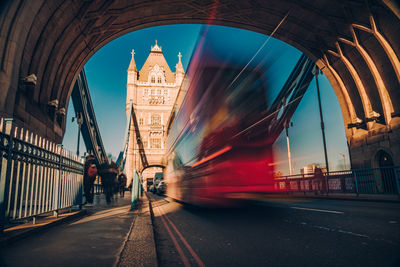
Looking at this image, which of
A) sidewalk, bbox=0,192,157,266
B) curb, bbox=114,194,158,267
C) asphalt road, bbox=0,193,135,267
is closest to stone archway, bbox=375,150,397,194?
curb, bbox=114,194,158,267

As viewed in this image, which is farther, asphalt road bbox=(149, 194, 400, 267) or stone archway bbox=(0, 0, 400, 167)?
stone archway bbox=(0, 0, 400, 167)

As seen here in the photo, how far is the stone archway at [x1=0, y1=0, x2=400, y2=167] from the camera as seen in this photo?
9.70 m

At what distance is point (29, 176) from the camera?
15.2 ft

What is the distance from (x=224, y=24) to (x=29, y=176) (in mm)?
18089

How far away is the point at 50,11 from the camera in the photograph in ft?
36.4

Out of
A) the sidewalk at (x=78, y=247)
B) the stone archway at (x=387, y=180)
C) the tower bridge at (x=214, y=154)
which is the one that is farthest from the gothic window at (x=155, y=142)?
the sidewalk at (x=78, y=247)

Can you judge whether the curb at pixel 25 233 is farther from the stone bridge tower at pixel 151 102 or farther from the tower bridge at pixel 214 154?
the stone bridge tower at pixel 151 102

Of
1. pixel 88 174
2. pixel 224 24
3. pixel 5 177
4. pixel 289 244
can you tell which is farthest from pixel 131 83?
pixel 289 244

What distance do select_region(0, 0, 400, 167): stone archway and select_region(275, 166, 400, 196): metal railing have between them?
2857 millimetres

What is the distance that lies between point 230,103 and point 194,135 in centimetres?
225

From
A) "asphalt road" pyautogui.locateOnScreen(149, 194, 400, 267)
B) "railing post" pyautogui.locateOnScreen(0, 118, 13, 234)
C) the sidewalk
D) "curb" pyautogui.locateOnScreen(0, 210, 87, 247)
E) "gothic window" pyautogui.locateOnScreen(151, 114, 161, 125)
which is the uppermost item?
"gothic window" pyautogui.locateOnScreen(151, 114, 161, 125)

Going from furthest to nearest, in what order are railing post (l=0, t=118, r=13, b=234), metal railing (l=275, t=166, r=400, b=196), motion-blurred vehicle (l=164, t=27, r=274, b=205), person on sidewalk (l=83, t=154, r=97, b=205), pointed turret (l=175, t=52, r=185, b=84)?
pointed turret (l=175, t=52, r=185, b=84) → metal railing (l=275, t=166, r=400, b=196) → person on sidewalk (l=83, t=154, r=97, b=205) → motion-blurred vehicle (l=164, t=27, r=274, b=205) → railing post (l=0, t=118, r=13, b=234)

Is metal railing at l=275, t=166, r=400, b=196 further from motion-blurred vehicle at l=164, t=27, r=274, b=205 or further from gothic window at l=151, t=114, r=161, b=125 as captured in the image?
gothic window at l=151, t=114, r=161, b=125

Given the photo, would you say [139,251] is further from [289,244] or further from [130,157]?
[130,157]
